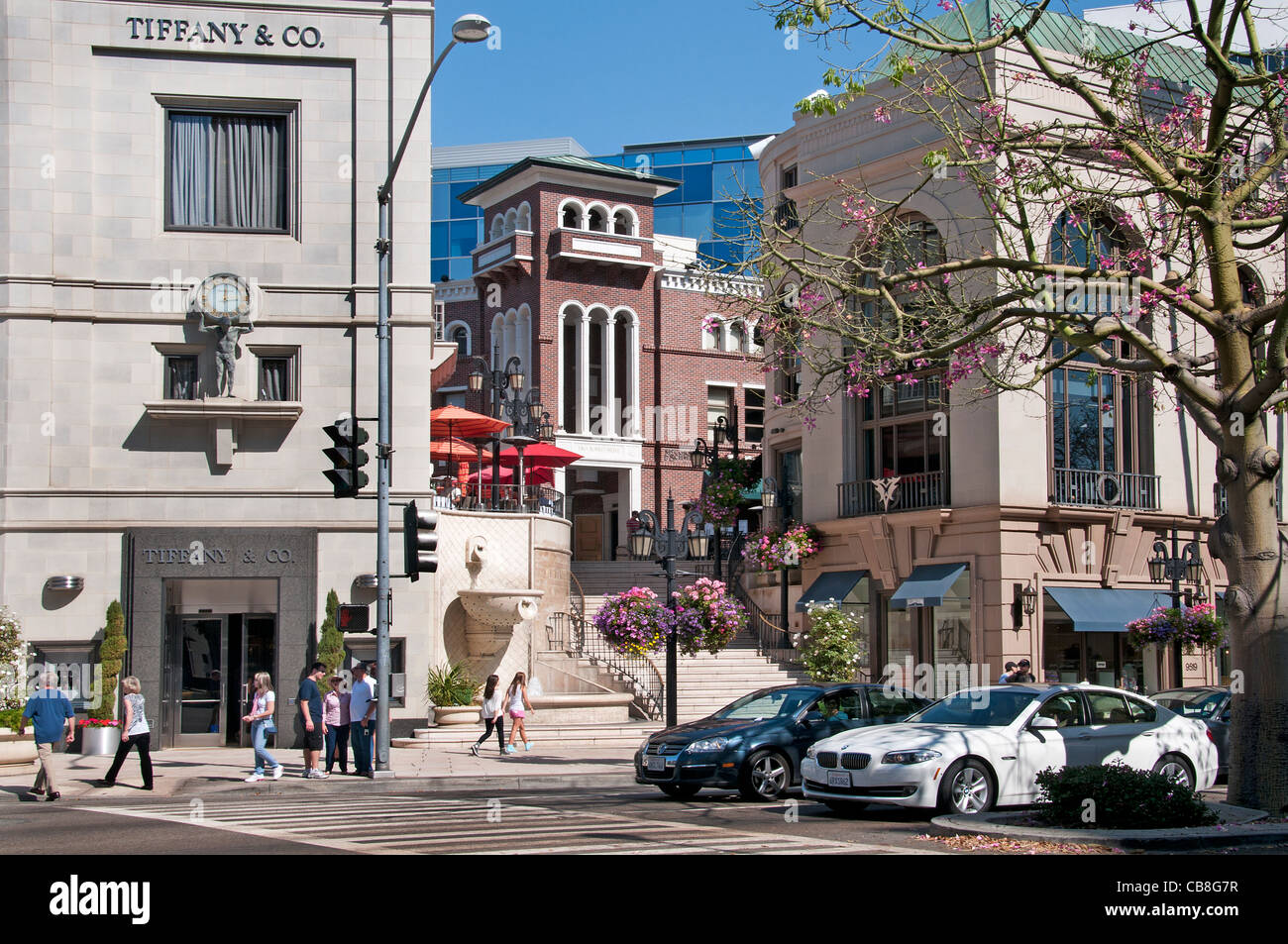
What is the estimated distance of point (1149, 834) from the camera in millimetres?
11117

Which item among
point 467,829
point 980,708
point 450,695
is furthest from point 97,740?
point 980,708

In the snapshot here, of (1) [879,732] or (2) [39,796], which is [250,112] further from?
(1) [879,732]

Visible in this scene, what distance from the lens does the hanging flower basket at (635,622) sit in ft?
77.9

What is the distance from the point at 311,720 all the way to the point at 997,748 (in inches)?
383

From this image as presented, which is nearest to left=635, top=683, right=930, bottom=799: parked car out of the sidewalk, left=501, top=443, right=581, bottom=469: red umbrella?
the sidewalk

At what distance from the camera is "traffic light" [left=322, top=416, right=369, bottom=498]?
1908cm

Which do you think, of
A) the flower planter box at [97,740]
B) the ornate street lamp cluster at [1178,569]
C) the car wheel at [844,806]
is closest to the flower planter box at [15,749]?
the flower planter box at [97,740]

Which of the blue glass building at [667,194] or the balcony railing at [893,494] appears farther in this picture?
the blue glass building at [667,194]

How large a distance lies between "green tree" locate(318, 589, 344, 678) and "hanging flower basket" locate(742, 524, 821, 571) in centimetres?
1170

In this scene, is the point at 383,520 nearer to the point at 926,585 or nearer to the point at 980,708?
the point at 980,708

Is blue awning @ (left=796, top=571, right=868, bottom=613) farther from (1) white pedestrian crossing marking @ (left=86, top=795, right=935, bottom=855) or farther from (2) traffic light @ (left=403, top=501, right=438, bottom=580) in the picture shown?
(1) white pedestrian crossing marking @ (left=86, top=795, right=935, bottom=855)

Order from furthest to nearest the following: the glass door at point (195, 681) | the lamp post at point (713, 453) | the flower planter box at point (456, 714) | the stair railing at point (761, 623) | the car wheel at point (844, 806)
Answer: the lamp post at point (713, 453) → the stair railing at point (761, 623) → the flower planter box at point (456, 714) → the glass door at point (195, 681) → the car wheel at point (844, 806)

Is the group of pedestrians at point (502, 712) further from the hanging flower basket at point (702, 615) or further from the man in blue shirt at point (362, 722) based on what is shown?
the man in blue shirt at point (362, 722)

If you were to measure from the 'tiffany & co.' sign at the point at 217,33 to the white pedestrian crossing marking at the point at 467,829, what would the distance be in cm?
1589
